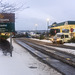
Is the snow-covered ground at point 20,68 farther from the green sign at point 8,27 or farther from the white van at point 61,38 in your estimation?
the white van at point 61,38

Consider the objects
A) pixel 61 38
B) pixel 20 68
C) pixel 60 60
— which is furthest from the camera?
pixel 61 38

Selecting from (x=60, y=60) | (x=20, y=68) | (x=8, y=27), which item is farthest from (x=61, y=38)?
(x=20, y=68)

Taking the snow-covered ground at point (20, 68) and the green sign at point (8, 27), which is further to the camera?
the green sign at point (8, 27)

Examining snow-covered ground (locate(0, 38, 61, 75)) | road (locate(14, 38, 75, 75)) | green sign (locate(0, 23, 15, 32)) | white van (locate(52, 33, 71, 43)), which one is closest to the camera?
snow-covered ground (locate(0, 38, 61, 75))

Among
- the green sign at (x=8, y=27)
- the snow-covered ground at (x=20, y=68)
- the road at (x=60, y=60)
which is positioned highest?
the green sign at (x=8, y=27)

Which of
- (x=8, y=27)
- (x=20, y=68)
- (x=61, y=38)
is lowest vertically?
(x=20, y=68)

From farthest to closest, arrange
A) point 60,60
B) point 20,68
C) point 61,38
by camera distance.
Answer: point 61,38
point 60,60
point 20,68

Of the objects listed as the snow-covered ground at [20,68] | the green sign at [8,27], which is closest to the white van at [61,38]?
the green sign at [8,27]

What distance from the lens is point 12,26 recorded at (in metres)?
13.4

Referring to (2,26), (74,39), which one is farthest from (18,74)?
(74,39)

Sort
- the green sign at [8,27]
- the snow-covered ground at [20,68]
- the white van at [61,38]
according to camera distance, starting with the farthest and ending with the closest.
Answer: the white van at [61,38] → the green sign at [8,27] → the snow-covered ground at [20,68]

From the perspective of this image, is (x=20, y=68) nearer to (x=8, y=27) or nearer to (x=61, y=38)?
(x=8, y=27)

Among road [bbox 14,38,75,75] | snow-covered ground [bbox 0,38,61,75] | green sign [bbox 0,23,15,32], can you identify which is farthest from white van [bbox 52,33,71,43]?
snow-covered ground [bbox 0,38,61,75]

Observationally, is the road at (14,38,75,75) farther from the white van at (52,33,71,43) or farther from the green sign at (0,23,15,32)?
the white van at (52,33,71,43)
